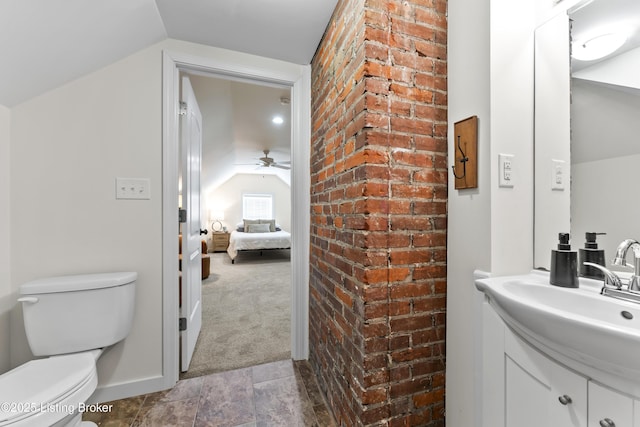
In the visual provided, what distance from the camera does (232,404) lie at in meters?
1.47

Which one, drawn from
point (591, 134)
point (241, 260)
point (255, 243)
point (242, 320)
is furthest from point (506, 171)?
point (241, 260)

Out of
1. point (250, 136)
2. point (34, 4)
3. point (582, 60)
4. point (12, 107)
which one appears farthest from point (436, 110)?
point (250, 136)

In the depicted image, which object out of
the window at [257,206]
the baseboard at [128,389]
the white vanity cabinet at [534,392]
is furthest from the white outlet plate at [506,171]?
the window at [257,206]

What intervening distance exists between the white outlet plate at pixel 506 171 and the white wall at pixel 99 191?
1.78 meters

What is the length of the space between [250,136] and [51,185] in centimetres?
283

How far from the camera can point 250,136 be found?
4031mm

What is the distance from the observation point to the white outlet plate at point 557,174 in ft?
3.28

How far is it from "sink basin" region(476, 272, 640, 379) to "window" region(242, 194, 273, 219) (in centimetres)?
738

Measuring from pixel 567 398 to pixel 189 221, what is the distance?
1.99 m

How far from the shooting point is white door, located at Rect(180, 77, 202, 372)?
1.74m

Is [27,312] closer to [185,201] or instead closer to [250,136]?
[185,201]

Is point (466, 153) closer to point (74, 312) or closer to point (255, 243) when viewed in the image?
point (74, 312)

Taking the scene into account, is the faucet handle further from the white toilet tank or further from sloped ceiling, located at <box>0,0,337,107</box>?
the white toilet tank

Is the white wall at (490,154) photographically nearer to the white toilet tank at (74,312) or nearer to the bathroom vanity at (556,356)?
→ the bathroom vanity at (556,356)
